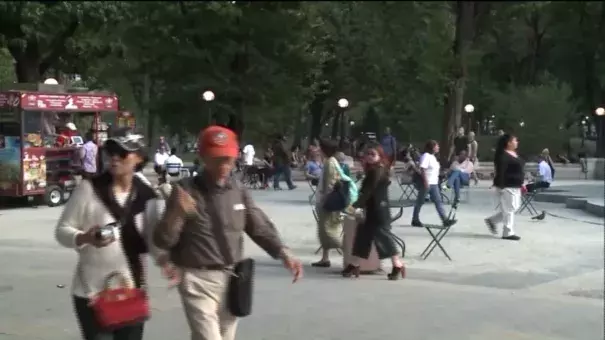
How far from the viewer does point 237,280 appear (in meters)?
4.81

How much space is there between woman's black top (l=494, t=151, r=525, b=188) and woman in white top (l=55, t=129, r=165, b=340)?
9669mm

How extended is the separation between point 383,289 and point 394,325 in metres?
1.87

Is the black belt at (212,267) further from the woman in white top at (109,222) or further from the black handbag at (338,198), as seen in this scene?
the black handbag at (338,198)

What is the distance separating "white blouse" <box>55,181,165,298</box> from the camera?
4.79 meters

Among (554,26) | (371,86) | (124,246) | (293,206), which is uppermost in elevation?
(554,26)

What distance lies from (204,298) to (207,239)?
35 centimetres

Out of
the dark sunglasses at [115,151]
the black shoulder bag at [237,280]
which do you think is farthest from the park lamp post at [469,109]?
the dark sunglasses at [115,151]

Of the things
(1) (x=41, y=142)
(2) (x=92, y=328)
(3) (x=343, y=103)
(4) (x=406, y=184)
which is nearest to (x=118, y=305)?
(2) (x=92, y=328)

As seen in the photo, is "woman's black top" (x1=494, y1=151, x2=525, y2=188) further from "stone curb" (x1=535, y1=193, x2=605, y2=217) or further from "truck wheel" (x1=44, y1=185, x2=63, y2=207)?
"truck wheel" (x1=44, y1=185, x2=63, y2=207)

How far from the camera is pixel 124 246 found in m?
→ 4.83

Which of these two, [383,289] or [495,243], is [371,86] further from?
[495,243]

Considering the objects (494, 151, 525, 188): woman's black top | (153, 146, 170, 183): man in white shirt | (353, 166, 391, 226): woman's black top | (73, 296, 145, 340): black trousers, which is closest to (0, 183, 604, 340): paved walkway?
(353, 166, 391, 226): woman's black top

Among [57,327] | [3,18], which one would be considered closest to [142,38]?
[3,18]

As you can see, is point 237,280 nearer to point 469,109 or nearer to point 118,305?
point 118,305
